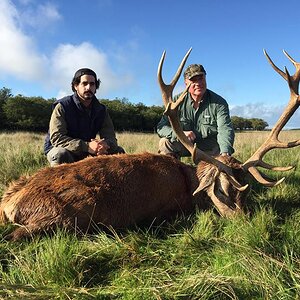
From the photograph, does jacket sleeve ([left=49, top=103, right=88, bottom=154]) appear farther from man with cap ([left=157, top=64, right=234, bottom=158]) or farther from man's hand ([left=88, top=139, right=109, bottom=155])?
man with cap ([left=157, top=64, right=234, bottom=158])

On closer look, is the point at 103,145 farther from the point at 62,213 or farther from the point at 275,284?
the point at 275,284

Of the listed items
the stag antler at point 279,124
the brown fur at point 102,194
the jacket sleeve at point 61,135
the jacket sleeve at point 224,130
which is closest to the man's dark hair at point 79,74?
the jacket sleeve at point 61,135

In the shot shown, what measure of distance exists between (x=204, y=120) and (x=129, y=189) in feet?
8.09

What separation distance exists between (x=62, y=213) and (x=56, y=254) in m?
0.84

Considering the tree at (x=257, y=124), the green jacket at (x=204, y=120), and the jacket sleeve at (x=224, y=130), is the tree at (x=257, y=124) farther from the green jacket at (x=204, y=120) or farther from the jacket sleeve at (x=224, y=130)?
the jacket sleeve at (x=224, y=130)

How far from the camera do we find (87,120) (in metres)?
5.80

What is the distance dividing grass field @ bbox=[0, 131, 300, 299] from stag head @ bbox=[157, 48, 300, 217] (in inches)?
14.3

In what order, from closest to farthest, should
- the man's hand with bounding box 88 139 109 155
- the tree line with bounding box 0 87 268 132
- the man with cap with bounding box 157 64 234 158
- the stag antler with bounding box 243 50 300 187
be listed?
1. the stag antler with bounding box 243 50 300 187
2. the man's hand with bounding box 88 139 109 155
3. the man with cap with bounding box 157 64 234 158
4. the tree line with bounding box 0 87 268 132

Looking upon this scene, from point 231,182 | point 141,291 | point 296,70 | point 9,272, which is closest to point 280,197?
point 231,182

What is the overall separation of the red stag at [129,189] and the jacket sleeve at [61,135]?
1116 mm

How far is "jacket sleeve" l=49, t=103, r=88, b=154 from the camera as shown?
17.5 ft

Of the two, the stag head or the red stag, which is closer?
the red stag

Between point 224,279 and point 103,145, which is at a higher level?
point 103,145

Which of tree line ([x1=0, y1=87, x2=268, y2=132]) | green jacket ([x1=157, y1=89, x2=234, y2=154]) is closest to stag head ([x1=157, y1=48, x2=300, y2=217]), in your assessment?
green jacket ([x1=157, y1=89, x2=234, y2=154])
